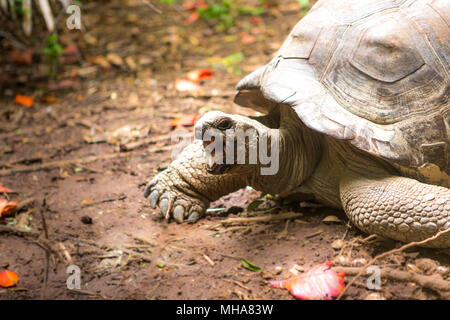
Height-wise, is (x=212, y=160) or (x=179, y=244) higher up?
(x=212, y=160)

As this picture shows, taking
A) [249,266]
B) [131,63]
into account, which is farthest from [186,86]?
[249,266]

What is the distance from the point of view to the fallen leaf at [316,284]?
2.59 metres

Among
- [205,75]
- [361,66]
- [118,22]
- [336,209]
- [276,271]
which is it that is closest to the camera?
[276,271]

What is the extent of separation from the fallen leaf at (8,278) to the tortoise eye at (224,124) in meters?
1.59

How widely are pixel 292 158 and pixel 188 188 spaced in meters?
0.85

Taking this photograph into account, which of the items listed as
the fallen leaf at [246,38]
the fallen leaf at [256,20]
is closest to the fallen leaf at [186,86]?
the fallen leaf at [246,38]

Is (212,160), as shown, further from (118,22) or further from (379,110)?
(118,22)

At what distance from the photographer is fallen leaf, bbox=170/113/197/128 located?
5.15 meters

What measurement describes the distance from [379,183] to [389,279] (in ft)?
2.08

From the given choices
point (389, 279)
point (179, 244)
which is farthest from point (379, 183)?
point (179, 244)

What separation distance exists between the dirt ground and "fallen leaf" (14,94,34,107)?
0.38 feet

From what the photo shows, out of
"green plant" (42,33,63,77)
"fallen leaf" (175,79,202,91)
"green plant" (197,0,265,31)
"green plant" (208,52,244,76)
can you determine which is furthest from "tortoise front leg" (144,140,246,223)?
"green plant" (197,0,265,31)

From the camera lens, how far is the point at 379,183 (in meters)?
3.02

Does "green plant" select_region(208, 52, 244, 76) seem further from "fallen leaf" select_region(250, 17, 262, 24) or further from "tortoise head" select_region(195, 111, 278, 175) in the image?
"tortoise head" select_region(195, 111, 278, 175)
